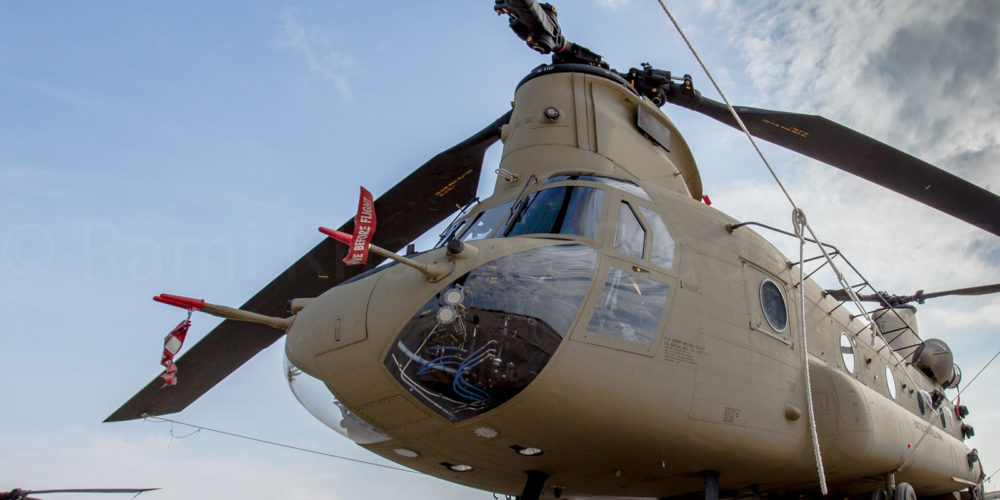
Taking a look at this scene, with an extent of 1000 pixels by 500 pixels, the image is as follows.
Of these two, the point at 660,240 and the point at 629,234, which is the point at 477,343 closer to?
the point at 629,234

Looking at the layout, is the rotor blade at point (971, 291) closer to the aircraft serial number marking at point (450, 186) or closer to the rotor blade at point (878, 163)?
the rotor blade at point (878, 163)

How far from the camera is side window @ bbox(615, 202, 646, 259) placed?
15.7 ft

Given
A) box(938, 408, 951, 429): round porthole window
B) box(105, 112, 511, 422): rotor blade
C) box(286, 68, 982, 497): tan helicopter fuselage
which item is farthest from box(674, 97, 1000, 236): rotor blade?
box(105, 112, 511, 422): rotor blade

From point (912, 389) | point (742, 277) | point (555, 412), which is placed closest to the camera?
point (555, 412)

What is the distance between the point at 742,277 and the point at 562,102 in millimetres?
2614

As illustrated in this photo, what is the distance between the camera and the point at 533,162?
6406 millimetres

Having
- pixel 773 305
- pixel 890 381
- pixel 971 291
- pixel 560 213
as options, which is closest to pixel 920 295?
pixel 971 291

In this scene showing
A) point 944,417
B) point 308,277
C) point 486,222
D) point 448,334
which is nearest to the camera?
point 448,334

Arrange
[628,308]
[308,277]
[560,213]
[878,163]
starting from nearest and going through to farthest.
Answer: [628,308], [560,213], [878,163], [308,277]

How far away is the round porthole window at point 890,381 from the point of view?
291 inches

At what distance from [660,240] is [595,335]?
1.23 metres

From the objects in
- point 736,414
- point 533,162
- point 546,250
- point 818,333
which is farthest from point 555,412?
point 818,333

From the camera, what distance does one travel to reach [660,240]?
5055mm

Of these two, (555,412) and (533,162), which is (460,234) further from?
(555,412)
